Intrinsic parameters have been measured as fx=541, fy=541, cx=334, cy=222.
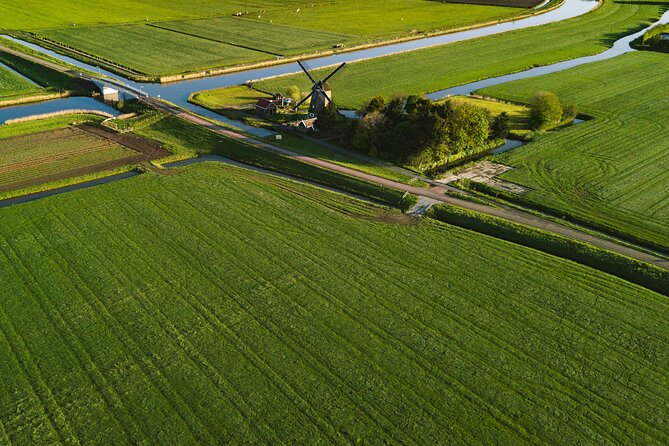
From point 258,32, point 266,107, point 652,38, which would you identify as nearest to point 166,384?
point 266,107

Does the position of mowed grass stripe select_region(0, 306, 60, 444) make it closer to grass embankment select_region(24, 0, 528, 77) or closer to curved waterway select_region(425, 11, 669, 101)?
curved waterway select_region(425, 11, 669, 101)

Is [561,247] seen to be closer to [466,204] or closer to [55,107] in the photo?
[466,204]

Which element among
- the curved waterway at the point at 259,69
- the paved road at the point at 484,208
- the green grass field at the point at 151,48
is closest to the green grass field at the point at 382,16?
the curved waterway at the point at 259,69

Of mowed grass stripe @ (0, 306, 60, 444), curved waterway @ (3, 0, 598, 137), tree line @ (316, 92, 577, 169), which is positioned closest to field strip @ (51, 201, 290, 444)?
mowed grass stripe @ (0, 306, 60, 444)

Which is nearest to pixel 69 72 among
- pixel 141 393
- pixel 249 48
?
pixel 249 48

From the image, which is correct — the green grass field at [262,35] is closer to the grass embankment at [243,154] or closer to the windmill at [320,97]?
the windmill at [320,97]

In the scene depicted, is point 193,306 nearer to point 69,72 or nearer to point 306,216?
point 306,216
